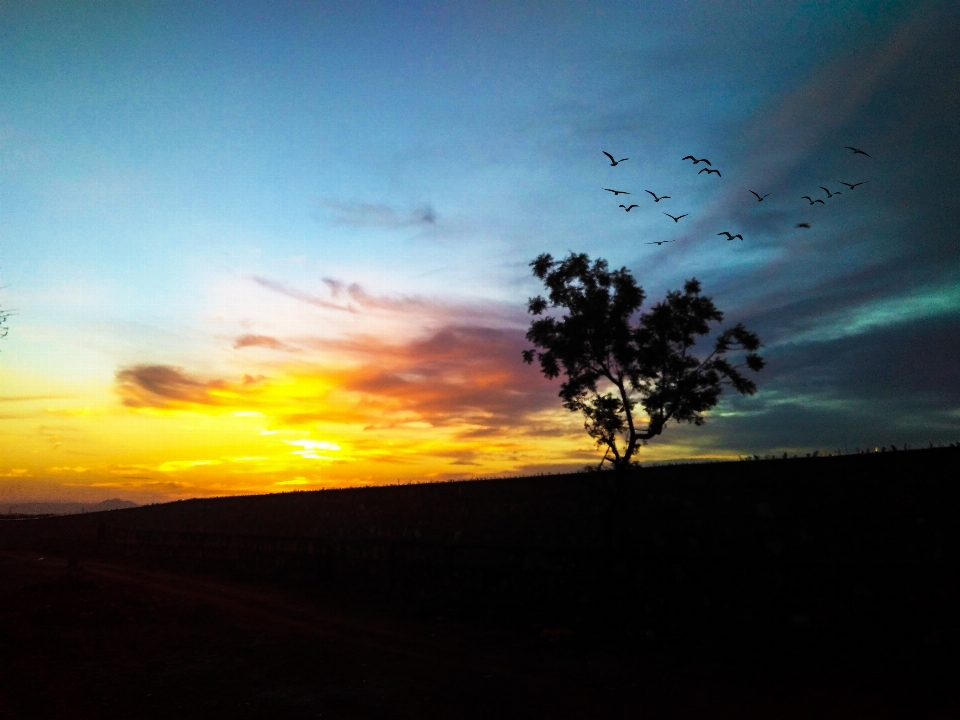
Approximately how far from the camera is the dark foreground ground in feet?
25.5

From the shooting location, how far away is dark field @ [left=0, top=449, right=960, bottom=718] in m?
8.20

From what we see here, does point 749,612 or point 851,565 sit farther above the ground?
point 851,565

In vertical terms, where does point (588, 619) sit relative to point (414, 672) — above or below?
below

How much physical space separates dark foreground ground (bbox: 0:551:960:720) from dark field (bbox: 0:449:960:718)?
0.05 metres

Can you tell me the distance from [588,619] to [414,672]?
5194 mm

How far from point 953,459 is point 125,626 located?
1698cm

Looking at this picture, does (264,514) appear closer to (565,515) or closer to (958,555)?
(565,515)

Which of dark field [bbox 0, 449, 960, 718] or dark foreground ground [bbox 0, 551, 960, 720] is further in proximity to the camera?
dark field [bbox 0, 449, 960, 718]

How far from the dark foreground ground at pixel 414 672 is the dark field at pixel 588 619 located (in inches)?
2.0

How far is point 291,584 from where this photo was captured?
22.8m

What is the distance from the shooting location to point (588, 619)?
44.5ft

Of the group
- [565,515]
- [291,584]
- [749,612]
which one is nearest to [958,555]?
[749,612]

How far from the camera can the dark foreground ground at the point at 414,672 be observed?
7766mm

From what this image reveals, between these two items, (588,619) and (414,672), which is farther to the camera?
(588,619)
